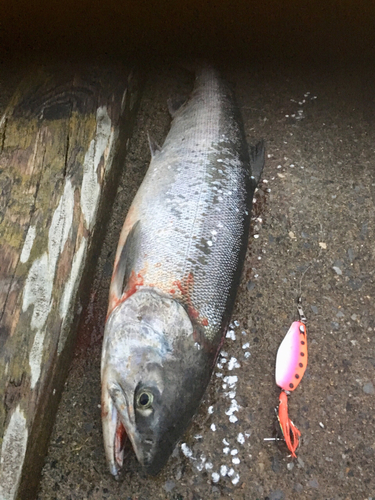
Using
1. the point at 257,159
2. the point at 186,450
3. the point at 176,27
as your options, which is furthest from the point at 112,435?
the point at 176,27

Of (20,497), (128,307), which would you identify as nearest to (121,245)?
(128,307)

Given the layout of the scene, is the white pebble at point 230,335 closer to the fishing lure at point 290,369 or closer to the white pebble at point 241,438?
the fishing lure at point 290,369

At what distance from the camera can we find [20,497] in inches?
80.7

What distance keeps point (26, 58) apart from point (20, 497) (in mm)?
2762

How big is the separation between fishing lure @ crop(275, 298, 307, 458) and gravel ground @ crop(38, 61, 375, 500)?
0.06 m

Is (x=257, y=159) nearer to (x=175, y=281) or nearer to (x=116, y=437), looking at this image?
(x=175, y=281)

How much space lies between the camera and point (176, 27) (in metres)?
2.96

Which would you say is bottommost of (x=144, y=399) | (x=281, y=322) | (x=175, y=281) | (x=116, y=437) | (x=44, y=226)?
(x=116, y=437)

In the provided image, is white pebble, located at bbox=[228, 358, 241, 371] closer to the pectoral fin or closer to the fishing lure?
the fishing lure

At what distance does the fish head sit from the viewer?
2061mm

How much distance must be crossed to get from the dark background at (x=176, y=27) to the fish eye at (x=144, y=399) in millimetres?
2332

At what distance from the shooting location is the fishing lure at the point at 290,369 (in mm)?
2428

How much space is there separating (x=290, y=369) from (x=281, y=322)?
0.33m

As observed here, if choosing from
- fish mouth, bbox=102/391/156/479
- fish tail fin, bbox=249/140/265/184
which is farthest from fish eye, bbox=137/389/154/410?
fish tail fin, bbox=249/140/265/184
